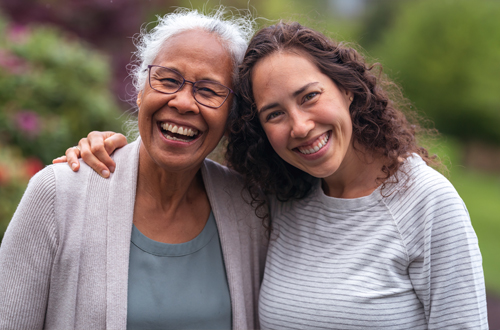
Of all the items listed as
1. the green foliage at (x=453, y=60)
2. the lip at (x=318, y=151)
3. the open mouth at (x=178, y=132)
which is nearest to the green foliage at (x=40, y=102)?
the open mouth at (x=178, y=132)

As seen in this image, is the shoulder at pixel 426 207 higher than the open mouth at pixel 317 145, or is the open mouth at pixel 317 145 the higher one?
the open mouth at pixel 317 145

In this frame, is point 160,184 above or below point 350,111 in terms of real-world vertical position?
below

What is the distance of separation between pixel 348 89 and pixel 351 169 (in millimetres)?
404

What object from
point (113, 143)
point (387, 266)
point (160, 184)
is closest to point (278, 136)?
point (160, 184)

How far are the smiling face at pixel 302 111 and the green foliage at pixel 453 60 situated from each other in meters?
14.3

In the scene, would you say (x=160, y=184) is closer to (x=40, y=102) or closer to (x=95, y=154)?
(x=95, y=154)

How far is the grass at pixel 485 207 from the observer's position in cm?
773

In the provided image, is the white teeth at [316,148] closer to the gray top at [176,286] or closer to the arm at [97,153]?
the gray top at [176,286]

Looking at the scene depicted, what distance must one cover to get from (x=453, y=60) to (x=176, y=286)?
16.4 m

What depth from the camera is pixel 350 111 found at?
7.73ft

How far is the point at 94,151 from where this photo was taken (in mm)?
2363

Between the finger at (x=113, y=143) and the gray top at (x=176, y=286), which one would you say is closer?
the gray top at (x=176, y=286)

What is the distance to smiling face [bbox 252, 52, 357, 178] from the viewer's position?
85.9 inches

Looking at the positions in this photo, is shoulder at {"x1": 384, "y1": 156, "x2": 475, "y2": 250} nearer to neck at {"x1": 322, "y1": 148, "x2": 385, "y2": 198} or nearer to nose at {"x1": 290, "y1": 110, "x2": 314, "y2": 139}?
neck at {"x1": 322, "y1": 148, "x2": 385, "y2": 198}
